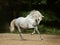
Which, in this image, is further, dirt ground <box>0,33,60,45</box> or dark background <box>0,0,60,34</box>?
dark background <box>0,0,60,34</box>

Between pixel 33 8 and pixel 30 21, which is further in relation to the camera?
pixel 33 8

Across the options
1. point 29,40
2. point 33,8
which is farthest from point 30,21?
point 33,8

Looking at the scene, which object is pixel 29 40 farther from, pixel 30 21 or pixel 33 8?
pixel 33 8

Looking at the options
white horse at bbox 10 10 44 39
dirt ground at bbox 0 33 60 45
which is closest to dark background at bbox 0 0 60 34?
dirt ground at bbox 0 33 60 45

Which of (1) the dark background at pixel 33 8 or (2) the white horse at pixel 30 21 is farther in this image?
(1) the dark background at pixel 33 8

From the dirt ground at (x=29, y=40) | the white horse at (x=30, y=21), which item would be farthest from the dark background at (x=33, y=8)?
the white horse at (x=30, y=21)

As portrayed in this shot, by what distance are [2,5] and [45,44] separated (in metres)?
2.54

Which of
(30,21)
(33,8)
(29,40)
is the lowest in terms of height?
(29,40)

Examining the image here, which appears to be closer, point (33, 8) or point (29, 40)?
point (29, 40)

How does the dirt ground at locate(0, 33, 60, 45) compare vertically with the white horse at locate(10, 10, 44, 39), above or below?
below

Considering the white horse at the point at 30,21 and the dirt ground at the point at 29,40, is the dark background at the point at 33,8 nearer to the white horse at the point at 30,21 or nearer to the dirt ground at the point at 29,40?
the dirt ground at the point at 29,40

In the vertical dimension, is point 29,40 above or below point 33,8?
below

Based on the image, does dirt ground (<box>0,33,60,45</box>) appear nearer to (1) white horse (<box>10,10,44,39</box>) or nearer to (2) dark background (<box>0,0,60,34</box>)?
(1) white horse (<box>10,10,44,39</box>)

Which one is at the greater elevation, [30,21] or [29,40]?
[30,21]
